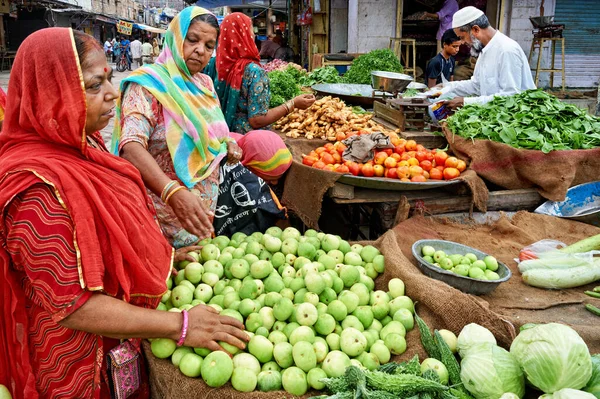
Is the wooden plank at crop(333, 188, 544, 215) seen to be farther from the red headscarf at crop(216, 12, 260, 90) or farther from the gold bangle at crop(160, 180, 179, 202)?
the gold bangle at crop(160, 180, 179, 202)

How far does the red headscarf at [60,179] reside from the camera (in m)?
1.50

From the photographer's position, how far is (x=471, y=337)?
1854 mm

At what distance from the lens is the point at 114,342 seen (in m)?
1.83

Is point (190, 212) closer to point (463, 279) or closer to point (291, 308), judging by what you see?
point (291, 308)

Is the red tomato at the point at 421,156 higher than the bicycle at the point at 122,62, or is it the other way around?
the bicycle at the point at 122,62

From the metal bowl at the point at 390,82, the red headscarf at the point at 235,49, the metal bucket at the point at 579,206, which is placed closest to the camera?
the metal bucket at the point at 579,206

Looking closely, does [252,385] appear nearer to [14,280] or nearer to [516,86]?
[14,280]

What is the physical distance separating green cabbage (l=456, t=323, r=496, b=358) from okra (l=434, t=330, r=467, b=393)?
0.21 feet

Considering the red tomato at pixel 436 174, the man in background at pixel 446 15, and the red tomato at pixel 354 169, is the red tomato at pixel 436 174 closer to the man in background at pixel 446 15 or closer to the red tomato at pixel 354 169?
the red tomato at pixel 354 169

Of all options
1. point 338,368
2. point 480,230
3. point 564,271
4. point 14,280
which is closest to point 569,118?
point 480,230

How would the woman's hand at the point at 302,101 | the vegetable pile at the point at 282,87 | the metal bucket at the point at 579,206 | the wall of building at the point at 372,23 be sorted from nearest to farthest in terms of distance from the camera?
the metal bucket at the point at 579,206, the woman's hand at the point at 302,101, the vegetable pile at the point at 282,87, the wall of building at the point at 372,23

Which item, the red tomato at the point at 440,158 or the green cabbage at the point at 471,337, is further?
the red tomato at the point at 440,158

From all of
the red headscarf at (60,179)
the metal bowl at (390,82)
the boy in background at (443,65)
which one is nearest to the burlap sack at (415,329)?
the red headscarf at (60,179)

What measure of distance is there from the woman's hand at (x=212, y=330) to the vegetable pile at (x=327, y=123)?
3205mm
